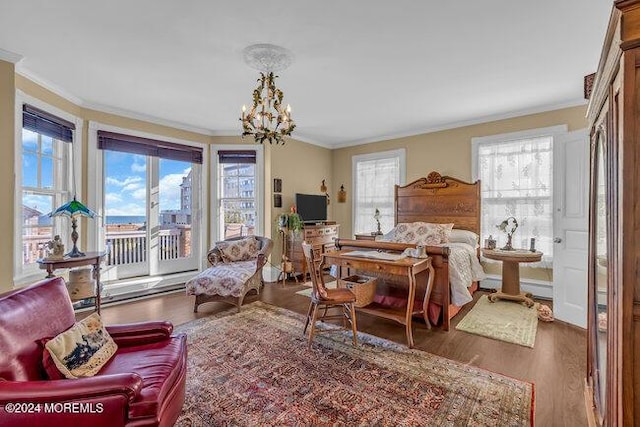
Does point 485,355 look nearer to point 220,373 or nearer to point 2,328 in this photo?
point 220,373

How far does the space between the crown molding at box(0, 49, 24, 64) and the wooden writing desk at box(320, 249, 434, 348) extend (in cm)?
337

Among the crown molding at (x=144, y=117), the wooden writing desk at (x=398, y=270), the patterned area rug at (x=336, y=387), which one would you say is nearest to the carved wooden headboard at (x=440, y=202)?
the wooden writing desk at (x=398, y=270)

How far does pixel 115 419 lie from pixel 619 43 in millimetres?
Result: 2169

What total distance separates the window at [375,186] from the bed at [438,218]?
343mm

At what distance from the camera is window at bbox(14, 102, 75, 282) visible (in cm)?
308

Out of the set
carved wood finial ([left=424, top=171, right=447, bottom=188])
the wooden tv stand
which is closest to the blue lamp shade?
the wooden tv stand

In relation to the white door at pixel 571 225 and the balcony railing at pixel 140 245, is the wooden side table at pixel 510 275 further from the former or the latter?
the balcony railing at pixel 140 245

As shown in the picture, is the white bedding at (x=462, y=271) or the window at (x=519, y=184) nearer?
the white bedding at (x=462, y=271)

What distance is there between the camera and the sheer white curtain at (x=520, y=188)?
162 inches

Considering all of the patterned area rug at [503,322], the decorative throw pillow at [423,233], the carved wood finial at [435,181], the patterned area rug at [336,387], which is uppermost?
the carved wood finial at [435,181]

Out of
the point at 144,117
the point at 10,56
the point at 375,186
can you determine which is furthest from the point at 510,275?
the point at 10,56

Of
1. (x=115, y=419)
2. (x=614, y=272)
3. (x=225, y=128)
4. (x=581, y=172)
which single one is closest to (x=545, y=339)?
(x=581, y=172)

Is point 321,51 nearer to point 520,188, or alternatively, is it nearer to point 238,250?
point 238,250

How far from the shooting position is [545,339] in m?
2.89
